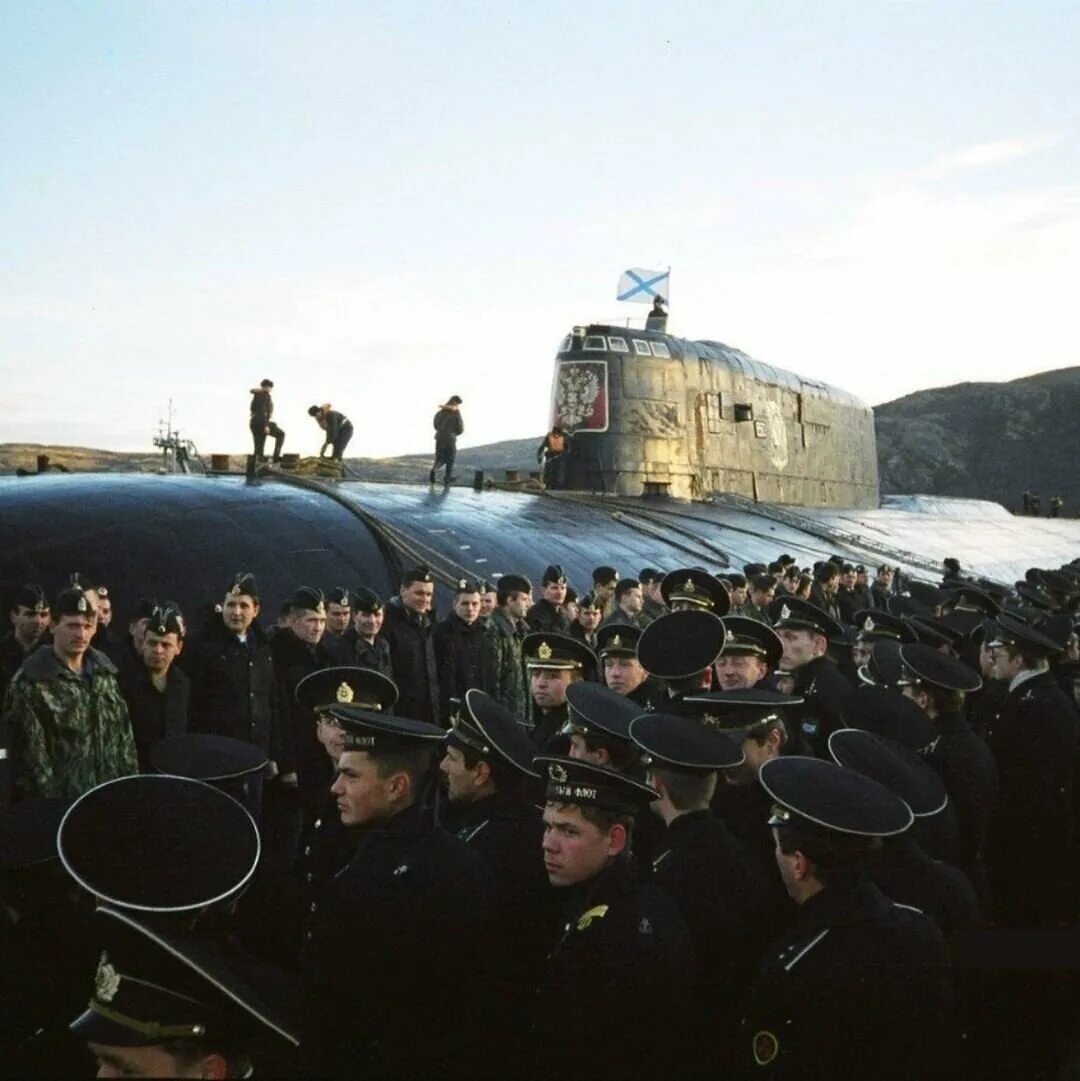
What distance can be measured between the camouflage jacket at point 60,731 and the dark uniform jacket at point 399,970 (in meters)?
3.65

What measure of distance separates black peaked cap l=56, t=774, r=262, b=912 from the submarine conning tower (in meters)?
21.7

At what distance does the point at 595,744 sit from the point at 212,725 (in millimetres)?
4355

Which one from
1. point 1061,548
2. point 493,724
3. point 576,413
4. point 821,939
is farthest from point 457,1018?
point 1061,548

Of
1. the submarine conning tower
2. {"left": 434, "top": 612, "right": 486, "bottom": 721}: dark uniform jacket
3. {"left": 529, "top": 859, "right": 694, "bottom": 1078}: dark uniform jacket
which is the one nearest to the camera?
{"left": 529, "top": 859, "right": 694, "bottom": 1078}: dark uniform jacket

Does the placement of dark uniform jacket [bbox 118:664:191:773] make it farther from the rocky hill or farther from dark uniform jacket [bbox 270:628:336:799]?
the rocky hill

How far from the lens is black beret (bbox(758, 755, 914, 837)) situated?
362cm

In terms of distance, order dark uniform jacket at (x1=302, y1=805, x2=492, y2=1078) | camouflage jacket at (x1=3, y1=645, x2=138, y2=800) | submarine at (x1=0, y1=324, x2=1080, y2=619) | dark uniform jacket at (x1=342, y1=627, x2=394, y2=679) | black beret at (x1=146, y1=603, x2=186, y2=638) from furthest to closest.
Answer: submarine at (x1=0, y1=324, x2=1080, y2=619)
dark uniform jacket at (x1=342, y1=627, x2=394, y2=679)
black beret at (x1=146, y1=603, x2=186, y2=638)
camouflage jacket at (x1=3, y1=645, x2=138, y2=800)
dark uniform jacket at (x1=302, y1=805, x2=492, y2=1078)

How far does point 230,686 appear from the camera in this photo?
852cm

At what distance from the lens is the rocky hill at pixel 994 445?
350 ft

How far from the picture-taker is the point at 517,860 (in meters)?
4.23

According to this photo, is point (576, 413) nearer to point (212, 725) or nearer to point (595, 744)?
point (212, 725)

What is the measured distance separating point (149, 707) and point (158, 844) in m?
5.16

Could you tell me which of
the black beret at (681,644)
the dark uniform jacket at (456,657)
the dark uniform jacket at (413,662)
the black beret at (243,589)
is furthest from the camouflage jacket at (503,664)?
the black beret at (681,644)

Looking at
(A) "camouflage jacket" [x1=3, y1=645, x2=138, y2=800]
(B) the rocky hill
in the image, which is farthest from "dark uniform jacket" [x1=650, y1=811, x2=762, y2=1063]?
(B) the rocky hill
